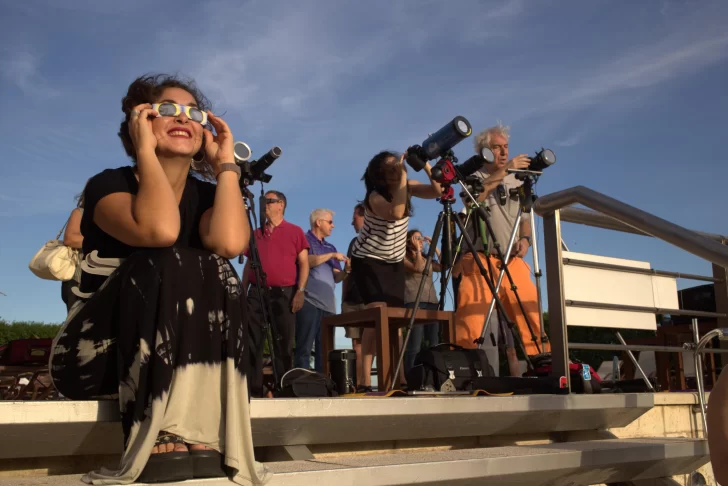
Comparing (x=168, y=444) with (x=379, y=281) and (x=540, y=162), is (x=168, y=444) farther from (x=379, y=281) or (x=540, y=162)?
(x=540, y=162)

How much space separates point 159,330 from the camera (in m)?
1.66

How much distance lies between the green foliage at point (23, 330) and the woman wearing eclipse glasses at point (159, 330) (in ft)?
31.9

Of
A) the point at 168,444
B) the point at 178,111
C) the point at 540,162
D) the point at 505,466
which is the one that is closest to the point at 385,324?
the point at 540,162

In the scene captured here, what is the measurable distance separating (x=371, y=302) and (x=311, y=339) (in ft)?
5.10

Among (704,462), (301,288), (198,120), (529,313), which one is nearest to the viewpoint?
(198,120)

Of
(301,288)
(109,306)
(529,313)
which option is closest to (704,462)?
(529,313)

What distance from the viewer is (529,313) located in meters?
4.33

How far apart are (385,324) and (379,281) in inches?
22.2

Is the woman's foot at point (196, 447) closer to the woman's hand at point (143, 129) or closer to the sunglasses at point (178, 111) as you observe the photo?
the woman's hand at point (143, 129)

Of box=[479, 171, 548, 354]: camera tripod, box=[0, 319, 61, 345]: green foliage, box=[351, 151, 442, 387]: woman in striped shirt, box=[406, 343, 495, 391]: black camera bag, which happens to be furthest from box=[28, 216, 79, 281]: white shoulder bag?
box=[0, 319, 61, 345]: green foliage

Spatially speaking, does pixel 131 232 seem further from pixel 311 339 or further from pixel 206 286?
pixel 311 339

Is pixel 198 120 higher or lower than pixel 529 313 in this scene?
higher

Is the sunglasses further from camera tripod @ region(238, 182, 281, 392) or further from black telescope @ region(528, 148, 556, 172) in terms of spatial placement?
black telescope @ region(528, 148, 556, 172)

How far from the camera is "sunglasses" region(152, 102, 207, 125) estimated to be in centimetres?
204
